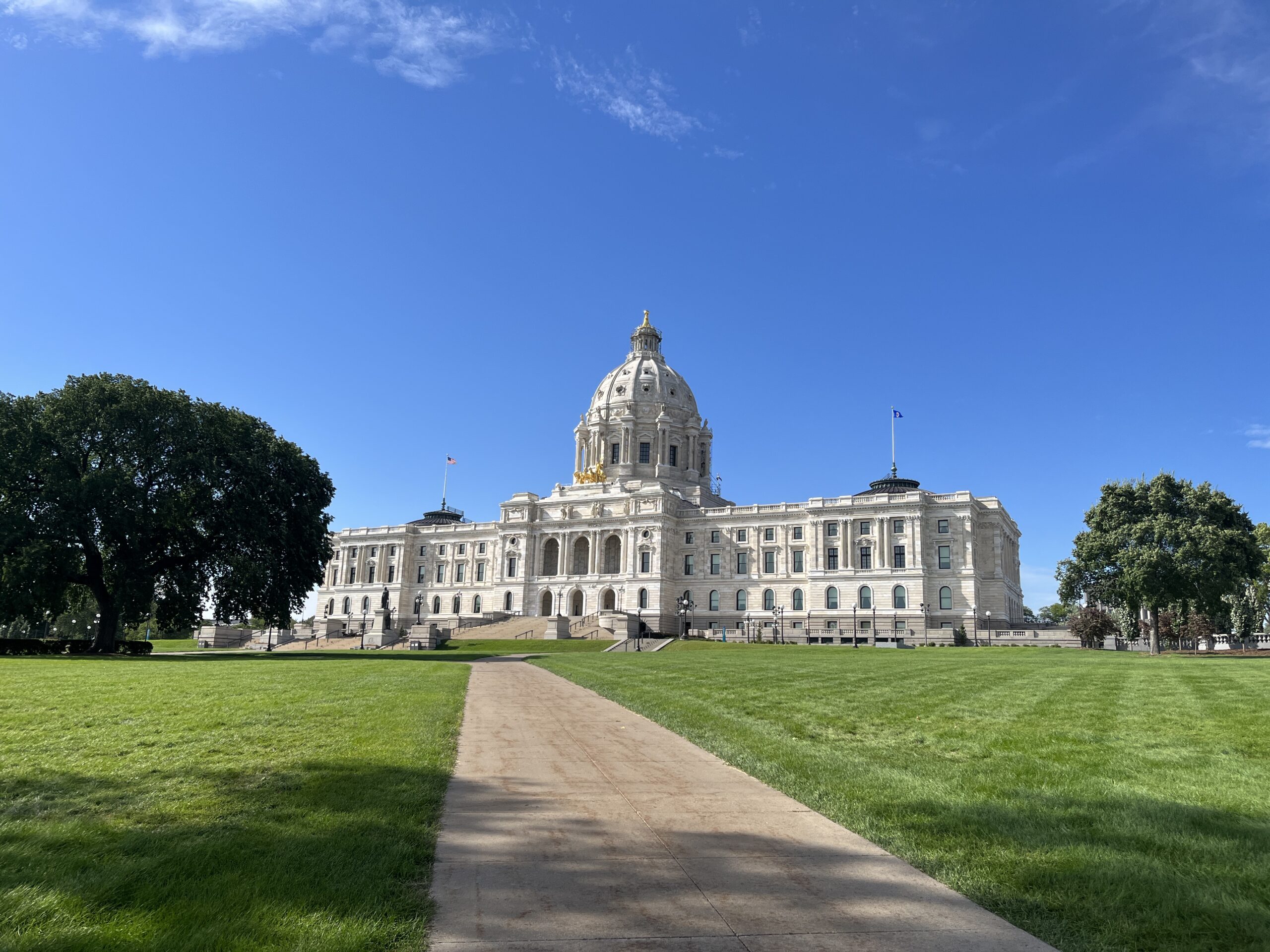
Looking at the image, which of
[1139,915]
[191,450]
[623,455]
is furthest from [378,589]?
[1139,915]

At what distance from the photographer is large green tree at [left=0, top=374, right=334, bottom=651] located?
45375 mm

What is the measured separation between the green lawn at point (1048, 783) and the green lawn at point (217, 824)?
13.5 feet

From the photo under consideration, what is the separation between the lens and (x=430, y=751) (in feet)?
37.5

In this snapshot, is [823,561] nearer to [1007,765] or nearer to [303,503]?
[303,503]

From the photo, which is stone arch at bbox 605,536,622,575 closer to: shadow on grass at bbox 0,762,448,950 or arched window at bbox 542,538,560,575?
arched window at bbox 542,538,560,575

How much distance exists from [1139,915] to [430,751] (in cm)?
862

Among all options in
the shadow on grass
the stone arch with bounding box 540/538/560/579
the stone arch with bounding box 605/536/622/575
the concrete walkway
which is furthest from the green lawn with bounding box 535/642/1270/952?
the stone arch with bounding box 540/538/560/579

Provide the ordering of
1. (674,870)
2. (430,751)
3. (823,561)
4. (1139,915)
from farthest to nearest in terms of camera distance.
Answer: (823,561) < (430,751) < (674,870) < (1139,915)

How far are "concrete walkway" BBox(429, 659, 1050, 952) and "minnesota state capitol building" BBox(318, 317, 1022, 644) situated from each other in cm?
6759

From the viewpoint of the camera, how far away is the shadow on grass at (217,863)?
4875mm

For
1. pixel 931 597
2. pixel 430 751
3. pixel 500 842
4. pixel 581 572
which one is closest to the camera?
pixel 500 842

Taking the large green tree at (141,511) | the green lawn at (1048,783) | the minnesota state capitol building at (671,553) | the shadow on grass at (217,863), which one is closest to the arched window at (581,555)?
the minnesota state capitol building at (671,553)

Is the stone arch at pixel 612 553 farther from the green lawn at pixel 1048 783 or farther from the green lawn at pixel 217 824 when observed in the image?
the green lawn at pixel 217 824

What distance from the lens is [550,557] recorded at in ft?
370
